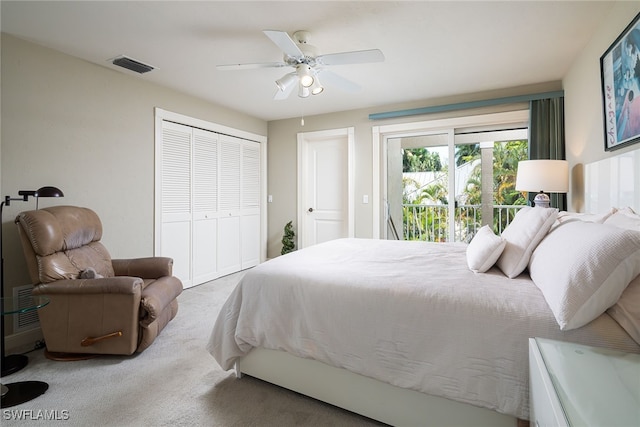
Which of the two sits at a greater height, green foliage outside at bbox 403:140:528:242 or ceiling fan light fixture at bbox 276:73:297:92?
ceiling fan light fixture at bbox 276:73:297:92

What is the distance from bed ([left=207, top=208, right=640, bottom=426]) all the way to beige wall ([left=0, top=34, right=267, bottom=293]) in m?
2.05

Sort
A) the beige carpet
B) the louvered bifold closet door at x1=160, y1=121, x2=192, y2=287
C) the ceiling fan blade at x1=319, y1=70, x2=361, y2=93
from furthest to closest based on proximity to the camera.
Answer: the louvered bifold closet door at x1=160, y1=121, x2=192, y2=287, the ceiling fan blade at x1=319, y1=70, x2=361, y2=93, the beige carpet

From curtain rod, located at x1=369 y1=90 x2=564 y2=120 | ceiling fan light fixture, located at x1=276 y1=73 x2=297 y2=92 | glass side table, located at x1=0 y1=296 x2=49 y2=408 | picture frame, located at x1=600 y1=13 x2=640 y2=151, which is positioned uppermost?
curtain rod, located at x1=369 y1=90 x2=564 y2=120

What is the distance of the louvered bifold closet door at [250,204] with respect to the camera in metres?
4.88

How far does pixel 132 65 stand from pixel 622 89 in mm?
3878

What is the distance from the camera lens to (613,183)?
2107 millimetres

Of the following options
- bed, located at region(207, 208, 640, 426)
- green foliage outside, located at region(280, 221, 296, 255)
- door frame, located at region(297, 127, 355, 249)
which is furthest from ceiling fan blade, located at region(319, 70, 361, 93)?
green foliage outside, located at region(280, 221, 296, 255)

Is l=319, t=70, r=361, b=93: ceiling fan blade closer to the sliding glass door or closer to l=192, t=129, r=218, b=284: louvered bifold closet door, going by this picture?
the sliding glass door

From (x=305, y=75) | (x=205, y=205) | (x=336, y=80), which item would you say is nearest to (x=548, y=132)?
(x=336, y=80)

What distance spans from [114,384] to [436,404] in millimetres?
1869

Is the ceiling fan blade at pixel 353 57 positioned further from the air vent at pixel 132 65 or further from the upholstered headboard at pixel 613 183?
the air vent at pixel 132 65

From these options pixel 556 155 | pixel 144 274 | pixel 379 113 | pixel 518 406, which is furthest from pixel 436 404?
pixel 379 113

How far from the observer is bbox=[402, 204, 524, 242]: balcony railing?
4395 mm

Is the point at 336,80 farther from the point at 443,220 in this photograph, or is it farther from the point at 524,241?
the point at 443,220
